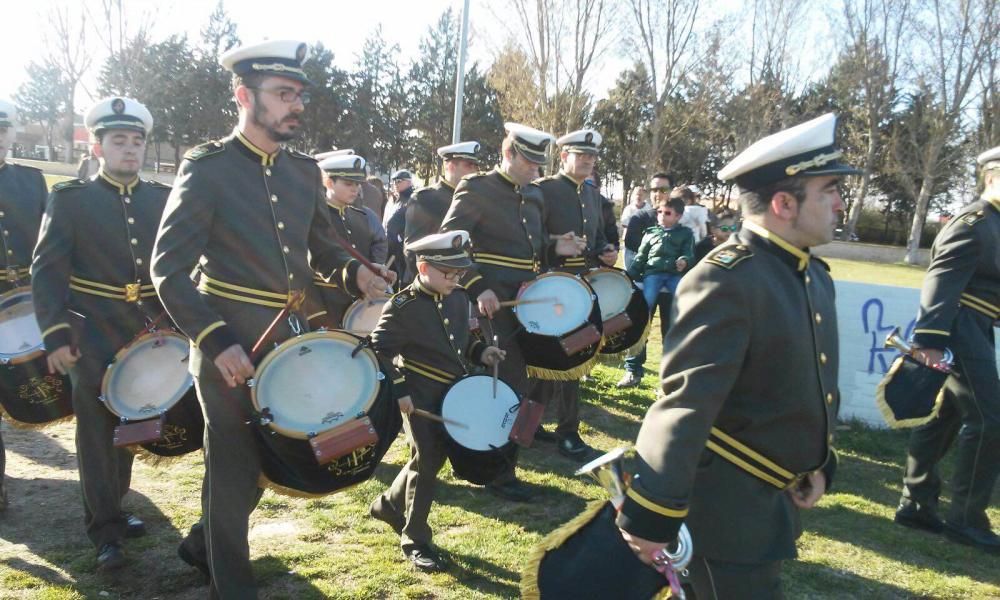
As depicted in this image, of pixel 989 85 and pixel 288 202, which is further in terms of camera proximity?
pixel 989 85

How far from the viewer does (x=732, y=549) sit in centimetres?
229

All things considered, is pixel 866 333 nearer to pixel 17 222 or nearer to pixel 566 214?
pixel 566 214

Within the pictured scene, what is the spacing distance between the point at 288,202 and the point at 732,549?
7.33ft

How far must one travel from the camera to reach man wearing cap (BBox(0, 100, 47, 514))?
4.96 meters

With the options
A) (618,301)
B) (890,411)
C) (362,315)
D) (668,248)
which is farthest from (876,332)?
(362,315)

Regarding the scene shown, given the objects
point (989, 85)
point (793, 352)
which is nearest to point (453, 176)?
point (793, 352)

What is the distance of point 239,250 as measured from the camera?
3133 millimetres

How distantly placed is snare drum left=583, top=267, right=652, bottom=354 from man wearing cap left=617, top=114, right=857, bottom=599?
3.58 m

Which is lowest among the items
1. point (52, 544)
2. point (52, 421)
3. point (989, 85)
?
point (52, 544)

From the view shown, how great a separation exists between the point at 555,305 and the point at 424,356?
1.32m

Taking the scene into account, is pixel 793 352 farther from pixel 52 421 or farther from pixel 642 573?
pixel 52 421

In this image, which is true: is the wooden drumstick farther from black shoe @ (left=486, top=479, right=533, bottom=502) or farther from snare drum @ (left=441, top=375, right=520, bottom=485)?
black shoe @ (left=486, top=479, right=533, bottom=502)

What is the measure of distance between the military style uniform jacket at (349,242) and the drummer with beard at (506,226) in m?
0.92

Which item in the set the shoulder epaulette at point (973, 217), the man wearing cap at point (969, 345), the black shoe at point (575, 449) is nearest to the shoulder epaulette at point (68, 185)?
the black shoe at point (575, 449)
